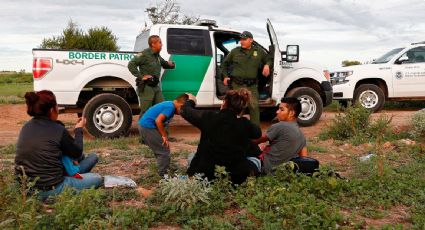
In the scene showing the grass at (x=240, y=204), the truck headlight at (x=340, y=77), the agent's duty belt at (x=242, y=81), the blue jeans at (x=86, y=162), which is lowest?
the grass at (x=240, y=204)

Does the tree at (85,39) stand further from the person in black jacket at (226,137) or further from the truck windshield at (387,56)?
the person in black jacket at (226,137)

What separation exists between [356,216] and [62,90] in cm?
559

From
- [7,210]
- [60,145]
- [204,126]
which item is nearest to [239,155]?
[204,126]

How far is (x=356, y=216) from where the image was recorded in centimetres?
401

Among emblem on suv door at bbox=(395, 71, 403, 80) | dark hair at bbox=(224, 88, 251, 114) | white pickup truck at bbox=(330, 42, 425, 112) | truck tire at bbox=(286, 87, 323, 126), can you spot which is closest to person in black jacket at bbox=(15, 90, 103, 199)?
dark hair at bbox=(224, 88, 251, 114)

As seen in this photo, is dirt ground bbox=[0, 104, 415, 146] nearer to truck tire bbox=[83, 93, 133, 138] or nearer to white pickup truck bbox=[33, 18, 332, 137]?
truck tire bbox=[83, 93, 133, 138]

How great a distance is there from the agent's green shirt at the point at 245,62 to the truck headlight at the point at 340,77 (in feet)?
16.0

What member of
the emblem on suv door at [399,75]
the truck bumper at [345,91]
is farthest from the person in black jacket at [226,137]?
the emblem on suv door at [399,75]

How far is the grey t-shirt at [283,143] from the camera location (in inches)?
193

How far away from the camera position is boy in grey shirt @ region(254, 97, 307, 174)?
4.91 m

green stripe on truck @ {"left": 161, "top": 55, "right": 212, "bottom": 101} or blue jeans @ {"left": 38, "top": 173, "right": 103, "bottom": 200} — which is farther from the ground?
green stripe on truck @ {"left": 161, "top": 55, "right": 212, "bottom": 101}

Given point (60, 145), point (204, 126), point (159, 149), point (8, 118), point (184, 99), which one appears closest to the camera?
point (60, 145)

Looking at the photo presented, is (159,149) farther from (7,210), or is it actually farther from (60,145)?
(7,210)

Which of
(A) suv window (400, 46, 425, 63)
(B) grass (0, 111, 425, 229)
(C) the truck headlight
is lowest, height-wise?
(B) grass (0, 111, 425, 229)
